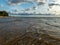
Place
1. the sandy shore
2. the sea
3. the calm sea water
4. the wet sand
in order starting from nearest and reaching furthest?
the wet sand → the sandy shore → the sea → the calm sea water

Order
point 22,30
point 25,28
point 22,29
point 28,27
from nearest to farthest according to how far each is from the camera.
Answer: point 22,30 → point 22,29 → point 25,28 → point 28,27

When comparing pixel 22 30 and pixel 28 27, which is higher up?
pixel 22 30

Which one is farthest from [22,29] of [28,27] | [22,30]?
[28,27]

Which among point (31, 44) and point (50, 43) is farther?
point (50, 43)

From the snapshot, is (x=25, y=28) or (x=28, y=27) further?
(x=28, y=27)

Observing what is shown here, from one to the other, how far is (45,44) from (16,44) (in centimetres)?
58

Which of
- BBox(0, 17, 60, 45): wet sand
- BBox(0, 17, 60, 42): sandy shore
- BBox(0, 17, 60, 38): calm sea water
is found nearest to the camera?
BBox(0, 17, 60, 45): wet sand

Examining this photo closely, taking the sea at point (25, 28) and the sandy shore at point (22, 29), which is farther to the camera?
the sea at point (25, 28)

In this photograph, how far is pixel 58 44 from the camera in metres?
3.54

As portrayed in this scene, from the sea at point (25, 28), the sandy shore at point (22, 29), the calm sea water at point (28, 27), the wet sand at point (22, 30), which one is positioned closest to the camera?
the wet sand at point (22, 30)

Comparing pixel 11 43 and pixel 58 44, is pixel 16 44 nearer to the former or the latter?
pixel 11 43

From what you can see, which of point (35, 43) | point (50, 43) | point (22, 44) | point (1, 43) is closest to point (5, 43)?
point (1, 43)

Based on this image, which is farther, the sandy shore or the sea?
the sea

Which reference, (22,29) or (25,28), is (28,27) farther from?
(22,29)
